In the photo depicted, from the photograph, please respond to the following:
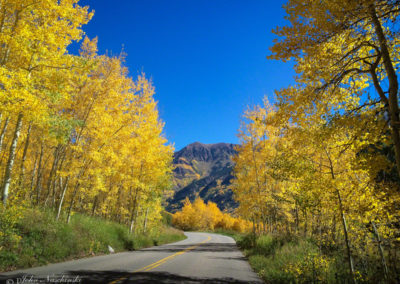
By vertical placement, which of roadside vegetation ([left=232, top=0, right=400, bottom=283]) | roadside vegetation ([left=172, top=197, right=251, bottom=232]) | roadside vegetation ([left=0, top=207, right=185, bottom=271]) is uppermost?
roadside vegetation ([left=232, top=0, right=400, bottom=283])

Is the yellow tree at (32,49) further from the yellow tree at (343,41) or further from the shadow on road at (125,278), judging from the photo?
the yellow tree at (343,41)

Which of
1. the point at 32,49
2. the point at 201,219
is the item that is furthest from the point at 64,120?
the point at 201,219

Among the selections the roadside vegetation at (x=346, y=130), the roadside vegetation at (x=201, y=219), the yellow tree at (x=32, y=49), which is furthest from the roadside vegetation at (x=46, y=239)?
the roadside vegetation at (x=201, y=219)

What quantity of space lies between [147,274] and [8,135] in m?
18.4

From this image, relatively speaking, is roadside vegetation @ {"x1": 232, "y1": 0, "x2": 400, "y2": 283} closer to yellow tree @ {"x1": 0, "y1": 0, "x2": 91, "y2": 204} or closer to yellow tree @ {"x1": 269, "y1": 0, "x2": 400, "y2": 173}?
yellow tree @ {"x1": 269, "y1": 0, "x2": 400, "y2": 173}

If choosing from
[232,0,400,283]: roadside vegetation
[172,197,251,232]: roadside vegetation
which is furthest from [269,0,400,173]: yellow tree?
[172,197,251,232]: roadside vegetation

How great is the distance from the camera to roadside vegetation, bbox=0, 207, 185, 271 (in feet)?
25.1

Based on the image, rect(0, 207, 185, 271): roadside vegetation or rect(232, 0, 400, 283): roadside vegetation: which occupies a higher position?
rect(232, 0, 400, 283): roadside vegetation

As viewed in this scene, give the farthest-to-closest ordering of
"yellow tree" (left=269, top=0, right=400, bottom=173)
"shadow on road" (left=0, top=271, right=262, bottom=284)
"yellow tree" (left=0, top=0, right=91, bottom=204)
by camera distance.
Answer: "yellow tree" (left=0, top=0, right=91, bottom=204)
"shadow on road" (left=0, top=271, right=262, bottom=284)
"yellow tree" (left=269, top=0, right=400, bottom=173)

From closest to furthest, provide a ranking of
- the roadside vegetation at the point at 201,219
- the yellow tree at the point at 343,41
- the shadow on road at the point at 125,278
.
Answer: the yellow tree at the point at 343,41, the shadow on road at the point at 125,278, the roadside vegetation at the point at 201,219

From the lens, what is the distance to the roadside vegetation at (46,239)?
25.1 ft

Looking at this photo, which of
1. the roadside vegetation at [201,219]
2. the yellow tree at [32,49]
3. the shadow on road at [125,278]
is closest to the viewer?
the shadow on road at [125,278]

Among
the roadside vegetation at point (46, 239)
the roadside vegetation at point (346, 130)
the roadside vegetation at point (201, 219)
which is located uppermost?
the roadside vegetation at point (346, 130)

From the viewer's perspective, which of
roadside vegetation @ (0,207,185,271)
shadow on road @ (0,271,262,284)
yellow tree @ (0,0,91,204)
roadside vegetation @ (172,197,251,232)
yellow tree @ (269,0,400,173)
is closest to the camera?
yellow tree @ (269,0,400,173)
